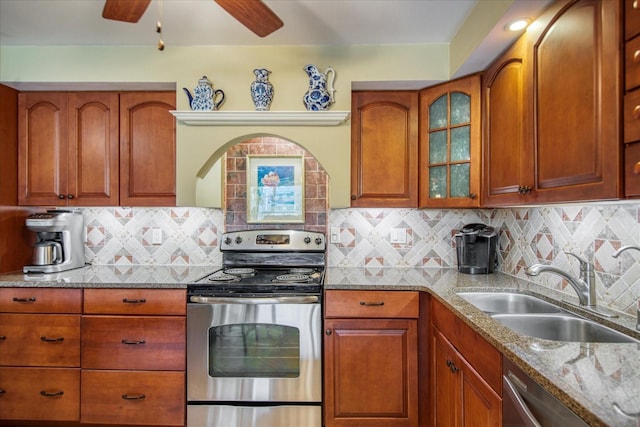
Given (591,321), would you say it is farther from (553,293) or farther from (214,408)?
(214,408)

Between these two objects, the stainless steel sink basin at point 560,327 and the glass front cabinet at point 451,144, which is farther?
the glass front cabinet at point 451,144

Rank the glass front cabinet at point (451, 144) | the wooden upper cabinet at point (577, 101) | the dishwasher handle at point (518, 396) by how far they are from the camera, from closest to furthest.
Result: 1. the dishwasher handle at point (518, 396)
2. the wooden upper cabinet at point (577, 101)
3. the glass front cabinet at point (451, 144)

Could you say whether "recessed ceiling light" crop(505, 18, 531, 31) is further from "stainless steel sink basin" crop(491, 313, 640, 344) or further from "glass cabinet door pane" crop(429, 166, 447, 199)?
"stainless steel sink basin" crop(491, 313, 640, 344)

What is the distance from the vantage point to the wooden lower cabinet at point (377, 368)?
1.98 metres

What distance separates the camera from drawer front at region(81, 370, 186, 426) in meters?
2.00

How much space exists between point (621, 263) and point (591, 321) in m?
0.29

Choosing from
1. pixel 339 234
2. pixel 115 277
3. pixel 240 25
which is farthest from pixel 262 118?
pixel 115 277

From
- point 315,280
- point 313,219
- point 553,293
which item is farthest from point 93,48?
point 553,293

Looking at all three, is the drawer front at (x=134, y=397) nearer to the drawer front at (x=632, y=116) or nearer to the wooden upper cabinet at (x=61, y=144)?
the wooden upper cabinet at (x=61, y=144)

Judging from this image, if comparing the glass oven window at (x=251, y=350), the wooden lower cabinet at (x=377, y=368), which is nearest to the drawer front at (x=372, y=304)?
the wooden lower cabinet at (x=377, y=368)

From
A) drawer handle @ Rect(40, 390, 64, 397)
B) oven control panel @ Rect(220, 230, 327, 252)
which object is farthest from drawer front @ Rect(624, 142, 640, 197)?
drawer handle @ Rect(40, 390, 64, 397)

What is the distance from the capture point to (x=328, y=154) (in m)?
2.25

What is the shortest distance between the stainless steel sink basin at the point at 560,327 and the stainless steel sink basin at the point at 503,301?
247 mm

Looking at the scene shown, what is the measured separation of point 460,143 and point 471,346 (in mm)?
1265
